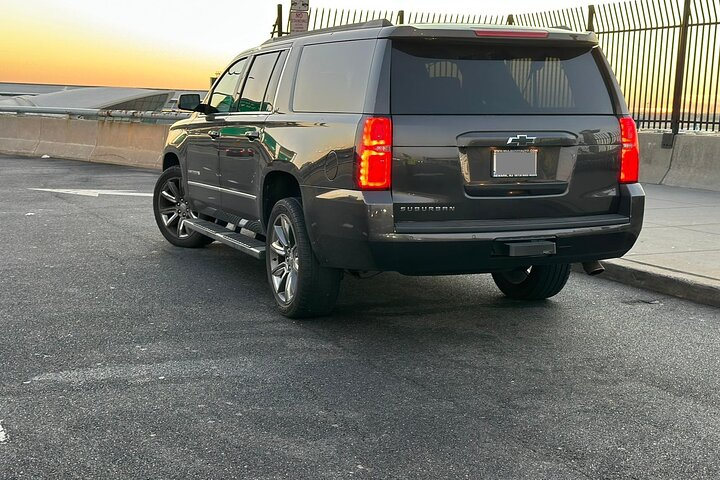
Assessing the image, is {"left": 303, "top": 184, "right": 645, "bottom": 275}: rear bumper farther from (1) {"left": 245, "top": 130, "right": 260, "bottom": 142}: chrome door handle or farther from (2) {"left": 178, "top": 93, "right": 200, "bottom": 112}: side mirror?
(2) {"left": 178, "top": 93, "right": 200, "bottom": 112}: side mirror

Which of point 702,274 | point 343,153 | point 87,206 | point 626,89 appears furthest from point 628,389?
point 626,89

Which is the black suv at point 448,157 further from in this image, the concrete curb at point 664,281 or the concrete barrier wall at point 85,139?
the concrete barrier wall at point 85,139

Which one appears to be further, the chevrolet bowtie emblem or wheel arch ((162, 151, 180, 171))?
wheel arch ((162, 151, 180, 171))

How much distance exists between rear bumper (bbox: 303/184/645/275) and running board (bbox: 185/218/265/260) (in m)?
1.02

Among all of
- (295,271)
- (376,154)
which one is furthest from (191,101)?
(376,154)

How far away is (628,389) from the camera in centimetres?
489

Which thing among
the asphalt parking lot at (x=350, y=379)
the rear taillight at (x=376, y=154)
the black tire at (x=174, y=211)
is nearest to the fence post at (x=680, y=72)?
the asphalt parking lot at (x=350, y=379)

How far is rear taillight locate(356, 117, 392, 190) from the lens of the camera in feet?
17.7

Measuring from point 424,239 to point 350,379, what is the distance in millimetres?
954

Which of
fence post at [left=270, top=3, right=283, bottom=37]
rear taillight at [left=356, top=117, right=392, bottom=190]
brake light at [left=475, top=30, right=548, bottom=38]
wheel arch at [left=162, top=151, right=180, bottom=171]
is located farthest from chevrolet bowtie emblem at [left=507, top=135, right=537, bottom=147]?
fence post at [left=270, top=3, right=283, bottom=37]

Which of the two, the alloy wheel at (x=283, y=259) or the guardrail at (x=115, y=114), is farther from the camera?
the guardrail at (x=115, y=114)

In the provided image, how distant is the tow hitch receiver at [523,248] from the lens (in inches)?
218

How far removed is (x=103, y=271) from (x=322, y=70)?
9.50 ft

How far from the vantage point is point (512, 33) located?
5699 millimetres
